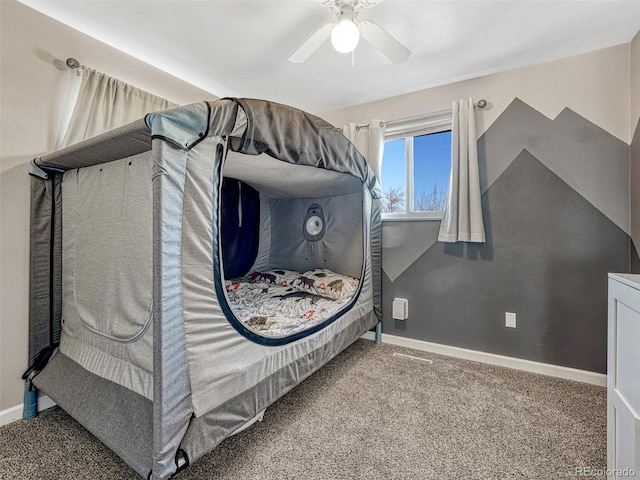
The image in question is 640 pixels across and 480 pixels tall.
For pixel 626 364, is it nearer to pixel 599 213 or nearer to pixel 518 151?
pixel 599 213

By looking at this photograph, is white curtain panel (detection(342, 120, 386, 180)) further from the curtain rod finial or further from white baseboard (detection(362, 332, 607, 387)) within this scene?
the curtain rod finial

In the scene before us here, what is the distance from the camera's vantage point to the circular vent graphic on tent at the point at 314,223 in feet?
9.79

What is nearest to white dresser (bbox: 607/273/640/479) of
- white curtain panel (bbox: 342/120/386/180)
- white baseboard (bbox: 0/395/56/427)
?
white curtain panel (bbox: 342/120/386/180)

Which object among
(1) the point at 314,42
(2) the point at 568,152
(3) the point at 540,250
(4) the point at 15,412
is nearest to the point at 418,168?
(2) the point at 568,152

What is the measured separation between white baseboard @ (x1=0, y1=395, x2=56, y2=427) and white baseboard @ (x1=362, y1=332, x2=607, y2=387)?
7.85 feet

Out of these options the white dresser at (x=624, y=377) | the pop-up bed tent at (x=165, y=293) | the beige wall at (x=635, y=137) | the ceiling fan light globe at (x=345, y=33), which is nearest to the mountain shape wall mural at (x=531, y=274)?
the beige wall at (x=635, y=137)

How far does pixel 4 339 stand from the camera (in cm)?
165

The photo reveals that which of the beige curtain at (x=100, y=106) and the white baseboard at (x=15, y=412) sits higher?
the beige curtain at (x=100, y=106)

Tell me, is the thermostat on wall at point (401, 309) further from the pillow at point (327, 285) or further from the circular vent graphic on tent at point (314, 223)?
the circular vent graphic on tent at point (314, 223)

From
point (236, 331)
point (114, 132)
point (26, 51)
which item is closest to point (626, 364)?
point (236, 331)

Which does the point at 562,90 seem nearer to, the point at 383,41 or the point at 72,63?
the point at 383,41

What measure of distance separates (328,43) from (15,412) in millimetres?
Result: 2937

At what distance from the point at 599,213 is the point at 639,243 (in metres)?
0.29

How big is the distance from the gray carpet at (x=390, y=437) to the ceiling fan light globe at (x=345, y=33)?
199 centimetres
